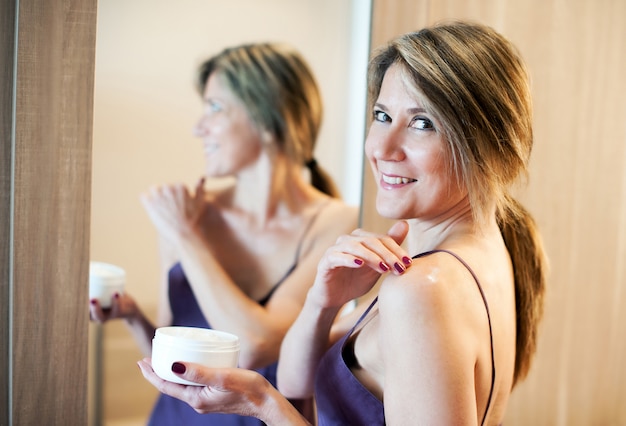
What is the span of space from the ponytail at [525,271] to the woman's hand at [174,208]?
49cm

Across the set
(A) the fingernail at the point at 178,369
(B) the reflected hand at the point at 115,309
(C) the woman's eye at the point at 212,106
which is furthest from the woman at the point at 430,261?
(C) the woman's eye at the point at 212,106

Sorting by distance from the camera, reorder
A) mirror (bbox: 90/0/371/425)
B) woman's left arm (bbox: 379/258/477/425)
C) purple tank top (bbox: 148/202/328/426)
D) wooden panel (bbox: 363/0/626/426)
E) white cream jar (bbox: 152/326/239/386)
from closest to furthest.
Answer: woman's left arm (bbox: 379/258/477/425)
white cream jar (bbox: 152/326/239/386)
mirror (bbox: 90/0/371/425)
purple tank top (bbox: 148/202/328/426)
wooden panel (bbox: 363/0/626/426)

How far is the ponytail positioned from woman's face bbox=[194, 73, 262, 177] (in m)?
0.43

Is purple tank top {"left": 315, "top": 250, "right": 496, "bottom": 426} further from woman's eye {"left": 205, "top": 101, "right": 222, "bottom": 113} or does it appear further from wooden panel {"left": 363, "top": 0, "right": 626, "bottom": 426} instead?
wooden panel {"left": 363, "top": 0, "right": 626, "bottom": 426}

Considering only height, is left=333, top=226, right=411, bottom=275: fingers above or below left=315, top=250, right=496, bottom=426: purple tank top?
above

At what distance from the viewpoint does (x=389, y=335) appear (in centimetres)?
92

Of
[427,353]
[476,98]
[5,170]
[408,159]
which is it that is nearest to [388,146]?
[408,159]

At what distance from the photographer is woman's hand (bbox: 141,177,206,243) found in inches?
47.3

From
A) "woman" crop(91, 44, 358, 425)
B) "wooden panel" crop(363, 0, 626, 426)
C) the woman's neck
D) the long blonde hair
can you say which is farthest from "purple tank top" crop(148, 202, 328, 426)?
"wooden panel" crop(363, 0, 626, 426)

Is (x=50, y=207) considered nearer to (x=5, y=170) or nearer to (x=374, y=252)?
(x=5, y=170)

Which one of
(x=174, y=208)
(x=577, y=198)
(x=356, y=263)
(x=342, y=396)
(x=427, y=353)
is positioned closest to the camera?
(x=427, y=353)

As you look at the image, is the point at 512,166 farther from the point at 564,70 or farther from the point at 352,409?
the point at 564,70

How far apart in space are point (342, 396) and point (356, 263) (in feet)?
0.73

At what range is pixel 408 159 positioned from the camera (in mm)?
1040
